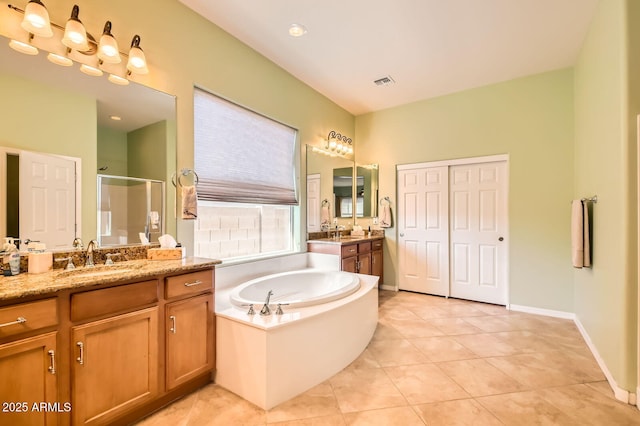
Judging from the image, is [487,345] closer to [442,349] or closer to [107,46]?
[442,349]

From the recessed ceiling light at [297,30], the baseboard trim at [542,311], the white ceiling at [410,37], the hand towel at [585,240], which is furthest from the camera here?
the baseboard trim at [542,311]

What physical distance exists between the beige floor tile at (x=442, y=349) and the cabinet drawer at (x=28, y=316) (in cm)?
251

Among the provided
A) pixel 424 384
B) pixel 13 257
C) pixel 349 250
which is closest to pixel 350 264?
pixel 349 250

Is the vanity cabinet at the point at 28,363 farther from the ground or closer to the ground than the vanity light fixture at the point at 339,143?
closer to the ground

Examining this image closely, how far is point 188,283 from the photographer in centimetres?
182

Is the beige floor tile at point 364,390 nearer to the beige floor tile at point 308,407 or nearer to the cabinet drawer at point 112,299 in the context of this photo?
the beige floor tile at point 308,407

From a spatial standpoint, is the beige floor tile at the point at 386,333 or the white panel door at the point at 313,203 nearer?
the beige floor tile at the point at 386,333

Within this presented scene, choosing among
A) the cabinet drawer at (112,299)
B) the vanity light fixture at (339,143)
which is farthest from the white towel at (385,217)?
the cabinet drawer at (112,299)

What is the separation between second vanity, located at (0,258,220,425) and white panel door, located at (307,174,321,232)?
197 centimetres

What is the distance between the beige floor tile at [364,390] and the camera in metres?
1.77

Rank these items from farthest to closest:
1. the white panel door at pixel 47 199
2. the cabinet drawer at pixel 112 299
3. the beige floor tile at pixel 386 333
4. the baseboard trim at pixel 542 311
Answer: the baseboard trim at pixel 542 311 < the beige floor tile at pixel 386 333 < the white panel door at pixel 47 199 < the cabinet drawer at pixel 112 299

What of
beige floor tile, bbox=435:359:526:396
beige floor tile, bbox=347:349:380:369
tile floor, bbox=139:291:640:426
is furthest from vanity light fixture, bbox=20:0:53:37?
beige floor tile, bbox=435:359:526:396

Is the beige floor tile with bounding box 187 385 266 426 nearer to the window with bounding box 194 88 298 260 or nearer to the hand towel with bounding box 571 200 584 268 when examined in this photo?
the window with bounding box 194 88 298 260

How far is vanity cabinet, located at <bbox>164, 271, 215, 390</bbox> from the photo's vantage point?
67.6 inches
